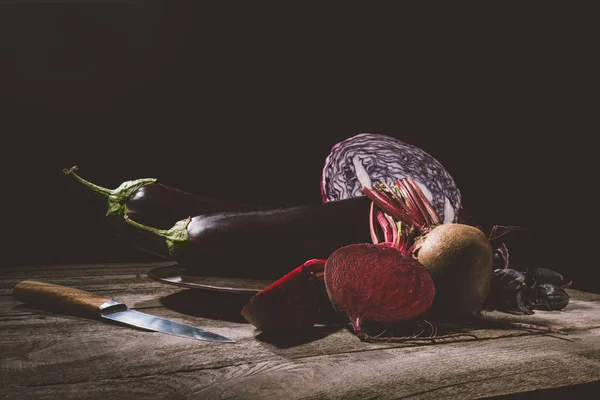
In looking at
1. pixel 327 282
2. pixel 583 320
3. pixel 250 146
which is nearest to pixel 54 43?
pixel 250 146

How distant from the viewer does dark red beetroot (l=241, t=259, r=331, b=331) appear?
0.93 metres

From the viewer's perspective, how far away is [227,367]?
31.2 inches

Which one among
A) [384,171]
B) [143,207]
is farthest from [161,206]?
[384,171]

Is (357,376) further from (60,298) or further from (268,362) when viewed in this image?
(60,298)

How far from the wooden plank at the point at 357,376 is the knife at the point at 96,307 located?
3.7 inches

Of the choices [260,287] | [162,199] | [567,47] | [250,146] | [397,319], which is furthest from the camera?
[250,146]

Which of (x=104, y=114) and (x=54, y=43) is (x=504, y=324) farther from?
(x=54, y=43)

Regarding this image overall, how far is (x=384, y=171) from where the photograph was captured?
188cm

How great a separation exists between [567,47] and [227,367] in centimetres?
198

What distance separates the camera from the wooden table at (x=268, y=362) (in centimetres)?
70

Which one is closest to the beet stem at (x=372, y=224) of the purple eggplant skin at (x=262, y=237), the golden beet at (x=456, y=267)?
the purple eggplant skin at (x=262, y=237)

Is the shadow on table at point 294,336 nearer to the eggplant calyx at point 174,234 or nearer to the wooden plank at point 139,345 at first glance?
the wooden plank at point 139,345

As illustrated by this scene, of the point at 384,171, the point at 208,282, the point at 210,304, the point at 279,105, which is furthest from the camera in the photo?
the point at 279,105

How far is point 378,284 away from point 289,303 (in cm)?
17
